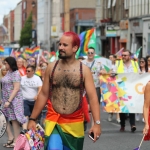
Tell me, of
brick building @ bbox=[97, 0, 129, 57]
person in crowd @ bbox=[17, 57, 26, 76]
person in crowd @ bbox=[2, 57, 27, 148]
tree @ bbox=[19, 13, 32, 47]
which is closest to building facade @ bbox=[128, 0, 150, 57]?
brick building @ bbox=[97, 0, 129, 57]

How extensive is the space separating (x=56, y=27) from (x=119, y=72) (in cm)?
7268

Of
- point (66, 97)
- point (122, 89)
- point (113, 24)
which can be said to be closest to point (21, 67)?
point (122, 89)

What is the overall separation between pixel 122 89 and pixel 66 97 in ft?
26.3

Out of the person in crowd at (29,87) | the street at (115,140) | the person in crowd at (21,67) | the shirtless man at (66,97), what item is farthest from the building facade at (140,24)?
the shirtless man at (66,97)

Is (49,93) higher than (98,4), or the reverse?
(98,4)

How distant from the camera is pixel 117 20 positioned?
5050 centimetres

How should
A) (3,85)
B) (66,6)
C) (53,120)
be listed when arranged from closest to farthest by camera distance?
(53,120) → (3,85) → (66,6)

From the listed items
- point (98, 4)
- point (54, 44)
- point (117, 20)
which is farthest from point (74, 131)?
point (54, 44)

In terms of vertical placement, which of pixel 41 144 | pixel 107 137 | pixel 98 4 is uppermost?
pixel 98 4

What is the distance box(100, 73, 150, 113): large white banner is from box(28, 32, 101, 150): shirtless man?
7.76 meters

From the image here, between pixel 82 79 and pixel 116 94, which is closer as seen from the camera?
pixel 82 79

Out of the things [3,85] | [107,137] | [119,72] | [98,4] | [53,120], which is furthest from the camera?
[98,4]

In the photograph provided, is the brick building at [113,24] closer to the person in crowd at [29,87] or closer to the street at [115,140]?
the street at [115,140]

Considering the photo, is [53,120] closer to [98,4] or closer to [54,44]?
[98,4]
